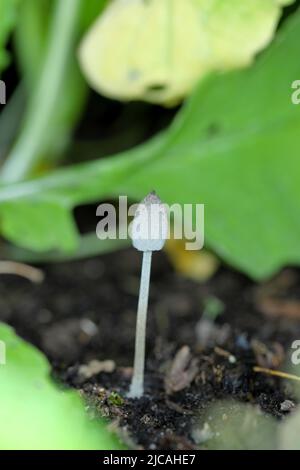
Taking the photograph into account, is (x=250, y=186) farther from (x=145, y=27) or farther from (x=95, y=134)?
(x=95, y=134)

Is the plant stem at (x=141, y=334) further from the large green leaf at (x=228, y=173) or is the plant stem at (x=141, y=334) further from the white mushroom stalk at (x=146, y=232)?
the large green leaf at (x=228, y=173)

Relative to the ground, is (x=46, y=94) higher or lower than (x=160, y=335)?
higher

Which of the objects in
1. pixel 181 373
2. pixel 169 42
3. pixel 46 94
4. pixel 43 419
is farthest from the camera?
pixel 46 94

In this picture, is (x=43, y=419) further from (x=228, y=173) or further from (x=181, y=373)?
(x=228, y=173)

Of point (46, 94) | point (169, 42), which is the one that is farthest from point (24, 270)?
point (169, 42)

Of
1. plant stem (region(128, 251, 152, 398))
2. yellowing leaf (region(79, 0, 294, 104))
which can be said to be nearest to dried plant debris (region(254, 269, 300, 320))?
yellowing leaf (region(79, 0, 294, 104))

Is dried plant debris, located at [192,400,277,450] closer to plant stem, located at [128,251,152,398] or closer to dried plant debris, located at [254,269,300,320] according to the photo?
plant stem, located at [128,251,152,398]

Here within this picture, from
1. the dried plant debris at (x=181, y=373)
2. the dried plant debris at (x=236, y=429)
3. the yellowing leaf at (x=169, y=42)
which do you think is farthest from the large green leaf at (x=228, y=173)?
the dried plant debris at (x=236, y=429)
